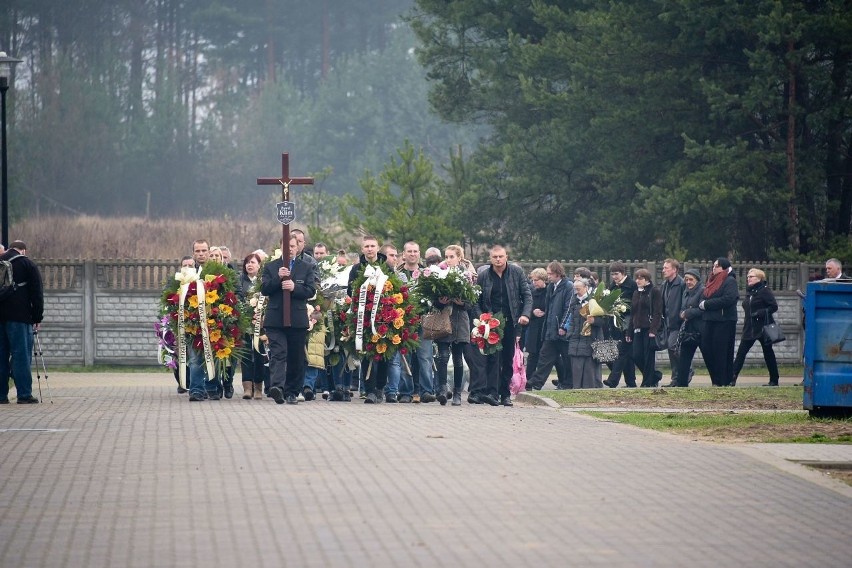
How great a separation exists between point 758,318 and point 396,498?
47.1 ft

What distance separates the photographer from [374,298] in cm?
1884

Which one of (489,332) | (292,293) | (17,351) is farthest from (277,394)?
(17,351)

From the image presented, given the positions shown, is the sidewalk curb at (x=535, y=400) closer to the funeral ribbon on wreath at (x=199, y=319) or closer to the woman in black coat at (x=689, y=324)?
the woman in black coat at (x=689, y=324)

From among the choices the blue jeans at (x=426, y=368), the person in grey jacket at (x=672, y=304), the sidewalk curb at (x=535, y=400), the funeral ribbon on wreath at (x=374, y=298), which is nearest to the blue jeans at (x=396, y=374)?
the blue jeans at (x=426, y=368)

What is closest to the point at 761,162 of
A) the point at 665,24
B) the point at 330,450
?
the point at 665,24

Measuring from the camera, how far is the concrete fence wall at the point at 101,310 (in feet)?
91.3

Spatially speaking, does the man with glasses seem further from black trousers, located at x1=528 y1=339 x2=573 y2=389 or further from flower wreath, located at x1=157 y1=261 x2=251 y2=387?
flower wreath, located at x1=157 y1=261 x2=251 y2=387

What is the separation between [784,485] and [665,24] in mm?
27133

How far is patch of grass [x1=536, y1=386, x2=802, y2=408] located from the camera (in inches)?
747

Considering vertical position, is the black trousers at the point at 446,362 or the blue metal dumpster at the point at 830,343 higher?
the blue metal dumpster at the point at 830,343

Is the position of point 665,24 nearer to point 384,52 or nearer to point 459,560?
point 459,560

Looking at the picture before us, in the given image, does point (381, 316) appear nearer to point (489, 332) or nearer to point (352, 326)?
point (352, 326)

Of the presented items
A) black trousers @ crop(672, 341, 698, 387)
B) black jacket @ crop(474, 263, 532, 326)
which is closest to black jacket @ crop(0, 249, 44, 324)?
black jacket @ crop(474, 263, 532, 326)

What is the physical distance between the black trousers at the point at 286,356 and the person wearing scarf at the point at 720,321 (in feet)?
23.3
